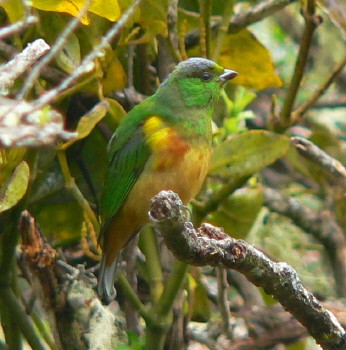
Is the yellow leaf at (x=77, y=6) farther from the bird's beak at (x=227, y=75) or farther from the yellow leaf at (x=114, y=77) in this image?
the bird's beak at (x=227, y=75)

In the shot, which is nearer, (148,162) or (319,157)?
(148,162)

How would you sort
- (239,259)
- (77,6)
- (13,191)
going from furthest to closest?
(77,6) < (13,191) < (239,259)

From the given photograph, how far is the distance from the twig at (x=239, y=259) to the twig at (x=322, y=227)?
3.96 feet

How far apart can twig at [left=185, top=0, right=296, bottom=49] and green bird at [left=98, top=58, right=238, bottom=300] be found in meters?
0.10

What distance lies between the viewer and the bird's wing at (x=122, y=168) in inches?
75.4

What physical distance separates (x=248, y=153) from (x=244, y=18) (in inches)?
15.1

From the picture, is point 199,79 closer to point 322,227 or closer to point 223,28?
point 223,28

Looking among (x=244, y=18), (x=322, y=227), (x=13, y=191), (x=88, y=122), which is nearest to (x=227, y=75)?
(x=244, y=18)

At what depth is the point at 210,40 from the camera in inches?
→ 75.0

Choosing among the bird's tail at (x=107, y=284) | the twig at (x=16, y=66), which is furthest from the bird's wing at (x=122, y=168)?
the twig at (x=16, y=66)

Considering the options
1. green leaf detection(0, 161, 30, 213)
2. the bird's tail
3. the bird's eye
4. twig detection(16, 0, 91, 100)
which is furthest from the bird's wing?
twig detection(16, 0, 91, 100)

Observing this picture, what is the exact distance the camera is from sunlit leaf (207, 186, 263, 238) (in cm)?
208

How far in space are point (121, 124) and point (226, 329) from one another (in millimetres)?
612

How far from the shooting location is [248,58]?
2.08 m
